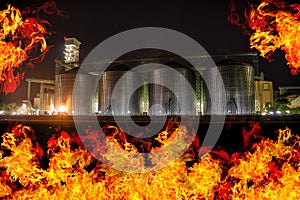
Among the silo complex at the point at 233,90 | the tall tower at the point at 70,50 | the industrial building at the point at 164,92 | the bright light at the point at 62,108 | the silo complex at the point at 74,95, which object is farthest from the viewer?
the tall tower at the point at 70,50

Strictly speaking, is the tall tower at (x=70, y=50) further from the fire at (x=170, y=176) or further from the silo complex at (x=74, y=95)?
the fire at (x=170, y=176)

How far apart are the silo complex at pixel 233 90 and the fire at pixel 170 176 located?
15985 mm

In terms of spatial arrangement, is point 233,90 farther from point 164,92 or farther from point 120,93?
point 120,93

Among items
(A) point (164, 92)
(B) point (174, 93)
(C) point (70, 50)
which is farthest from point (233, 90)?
(C) point (70, 50)

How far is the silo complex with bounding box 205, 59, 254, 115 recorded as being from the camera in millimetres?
32875

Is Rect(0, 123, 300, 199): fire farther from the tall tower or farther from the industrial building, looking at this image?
the tall tower

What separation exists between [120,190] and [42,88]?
139ft

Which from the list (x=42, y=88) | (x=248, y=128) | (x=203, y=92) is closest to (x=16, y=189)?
(x=248, y=128)

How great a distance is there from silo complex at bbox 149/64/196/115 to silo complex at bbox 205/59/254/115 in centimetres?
269

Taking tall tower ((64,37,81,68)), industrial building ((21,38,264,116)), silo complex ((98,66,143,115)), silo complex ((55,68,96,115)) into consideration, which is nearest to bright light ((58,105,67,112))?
industrial building ((21,38,264,116))

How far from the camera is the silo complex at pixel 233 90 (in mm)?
32875

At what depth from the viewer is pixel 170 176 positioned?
15.0 m

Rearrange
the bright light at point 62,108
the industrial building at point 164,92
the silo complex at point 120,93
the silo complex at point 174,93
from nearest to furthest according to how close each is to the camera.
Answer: the industrial building at point 164,92 < the silo complex at point 174,93 < the silo complex at point 120,93 < the bright light at point 62,108

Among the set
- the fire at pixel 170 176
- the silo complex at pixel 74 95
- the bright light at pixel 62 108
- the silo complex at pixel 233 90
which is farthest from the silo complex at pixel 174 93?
the fire at pixel 170 176
